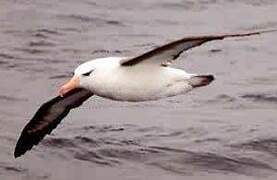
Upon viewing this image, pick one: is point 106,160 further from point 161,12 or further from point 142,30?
point 161,12

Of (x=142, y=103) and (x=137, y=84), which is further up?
(x=137, y=84)

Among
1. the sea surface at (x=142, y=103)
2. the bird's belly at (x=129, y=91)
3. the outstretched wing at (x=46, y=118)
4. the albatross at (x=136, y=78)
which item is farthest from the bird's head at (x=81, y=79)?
the sea surface at (x=142, y=103)

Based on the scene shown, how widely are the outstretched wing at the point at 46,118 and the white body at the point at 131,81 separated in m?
1.19

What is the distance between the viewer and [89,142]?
9250 millimetres

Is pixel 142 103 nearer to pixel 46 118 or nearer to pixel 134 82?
pixel 46 118

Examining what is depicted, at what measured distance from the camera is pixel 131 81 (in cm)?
701

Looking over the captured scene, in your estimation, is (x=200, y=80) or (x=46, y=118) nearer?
(x=200, y=80)

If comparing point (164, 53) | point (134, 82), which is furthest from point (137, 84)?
point (164, 53)

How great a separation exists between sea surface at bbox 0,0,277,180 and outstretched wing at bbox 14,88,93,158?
0.22 m

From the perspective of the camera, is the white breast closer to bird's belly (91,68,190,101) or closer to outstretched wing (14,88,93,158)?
bird's belly (91,68,190,101)

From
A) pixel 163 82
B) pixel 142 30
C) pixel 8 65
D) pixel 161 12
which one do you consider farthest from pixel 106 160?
pixel 161 12

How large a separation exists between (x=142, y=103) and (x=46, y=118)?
6.10 ft

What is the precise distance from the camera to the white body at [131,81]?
6961mm

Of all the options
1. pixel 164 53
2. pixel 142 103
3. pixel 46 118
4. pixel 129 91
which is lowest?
pixel 142 103
